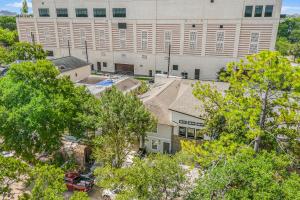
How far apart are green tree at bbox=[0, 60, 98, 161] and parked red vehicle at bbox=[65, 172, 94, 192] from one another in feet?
9.61

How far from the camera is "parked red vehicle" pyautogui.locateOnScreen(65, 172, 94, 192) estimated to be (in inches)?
846

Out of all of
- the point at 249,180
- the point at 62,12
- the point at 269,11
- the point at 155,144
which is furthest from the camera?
the point at 62,12

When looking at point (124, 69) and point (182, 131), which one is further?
point (124, 69)

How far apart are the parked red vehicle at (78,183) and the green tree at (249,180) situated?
11.1 metres

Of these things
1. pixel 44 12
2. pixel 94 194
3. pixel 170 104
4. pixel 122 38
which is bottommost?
pixel 94 194

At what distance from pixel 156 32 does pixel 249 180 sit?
1939 inches

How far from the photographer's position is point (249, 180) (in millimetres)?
11961

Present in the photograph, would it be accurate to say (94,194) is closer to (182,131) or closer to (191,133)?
(182,131)

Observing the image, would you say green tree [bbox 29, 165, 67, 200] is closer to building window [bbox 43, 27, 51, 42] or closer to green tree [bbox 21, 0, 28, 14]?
building window [bbox 43, 27, 51, 42]

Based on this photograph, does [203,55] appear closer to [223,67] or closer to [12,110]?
[223,67]

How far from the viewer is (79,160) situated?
990 inches

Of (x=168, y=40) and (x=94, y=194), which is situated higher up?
(x=168, y=40)

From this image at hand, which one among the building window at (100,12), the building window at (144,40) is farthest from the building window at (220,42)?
the building window at (100,12)

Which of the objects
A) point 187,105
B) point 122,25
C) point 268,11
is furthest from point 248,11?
point 187,105
